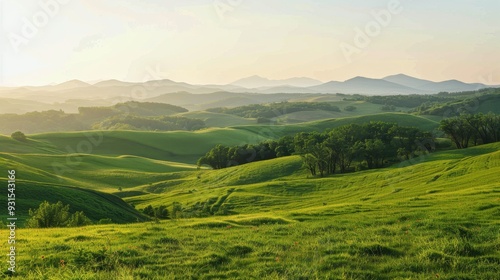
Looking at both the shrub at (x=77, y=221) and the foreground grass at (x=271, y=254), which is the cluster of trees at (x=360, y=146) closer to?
the shrub at (x=77, y=221)

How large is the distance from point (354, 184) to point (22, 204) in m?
58.5

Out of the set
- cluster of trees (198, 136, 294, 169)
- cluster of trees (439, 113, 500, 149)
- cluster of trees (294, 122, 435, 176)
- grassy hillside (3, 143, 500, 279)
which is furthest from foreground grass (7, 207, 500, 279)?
cluster of trees (198, 136, 294, 169)

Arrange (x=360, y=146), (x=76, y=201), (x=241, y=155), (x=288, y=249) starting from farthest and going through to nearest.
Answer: (x=241, y=155)
(x=360, y=146)
(x=76, y=201)
(x=288, y=249)

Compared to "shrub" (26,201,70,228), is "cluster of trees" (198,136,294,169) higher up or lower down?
lower down

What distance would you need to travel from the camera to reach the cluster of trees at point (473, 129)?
11919 centimetres

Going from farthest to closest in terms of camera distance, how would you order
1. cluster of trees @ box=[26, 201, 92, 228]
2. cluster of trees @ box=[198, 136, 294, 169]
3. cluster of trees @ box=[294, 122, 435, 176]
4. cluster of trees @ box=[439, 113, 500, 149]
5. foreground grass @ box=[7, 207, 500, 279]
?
cluster of trees @ box=[198, 136, 294, 169] < cluster of trees @ box=[439, 113, 500, 149] < cluster of trees @ box=[294, 122, 435, 176] < cluster of trees @ box=[26, 201, 92, 228] < foreground grass @ box=[7, 207, 500, 279]

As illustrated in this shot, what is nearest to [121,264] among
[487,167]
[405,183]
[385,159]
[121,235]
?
[121,235]

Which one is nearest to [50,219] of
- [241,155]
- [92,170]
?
[92,170]

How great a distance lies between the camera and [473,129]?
11938 centimetres

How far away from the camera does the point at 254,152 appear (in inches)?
5807

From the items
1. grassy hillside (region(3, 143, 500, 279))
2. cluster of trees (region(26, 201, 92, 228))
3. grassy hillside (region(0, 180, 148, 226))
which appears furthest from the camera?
grassy hillside (region(0, 180, 148, 226))

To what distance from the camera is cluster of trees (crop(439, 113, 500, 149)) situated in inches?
4692

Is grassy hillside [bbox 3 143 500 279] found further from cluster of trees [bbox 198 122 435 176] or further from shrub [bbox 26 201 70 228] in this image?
cluster of trees [bbox 198 122 435 176]

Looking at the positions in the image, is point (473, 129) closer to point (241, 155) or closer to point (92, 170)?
point (241, 155)
